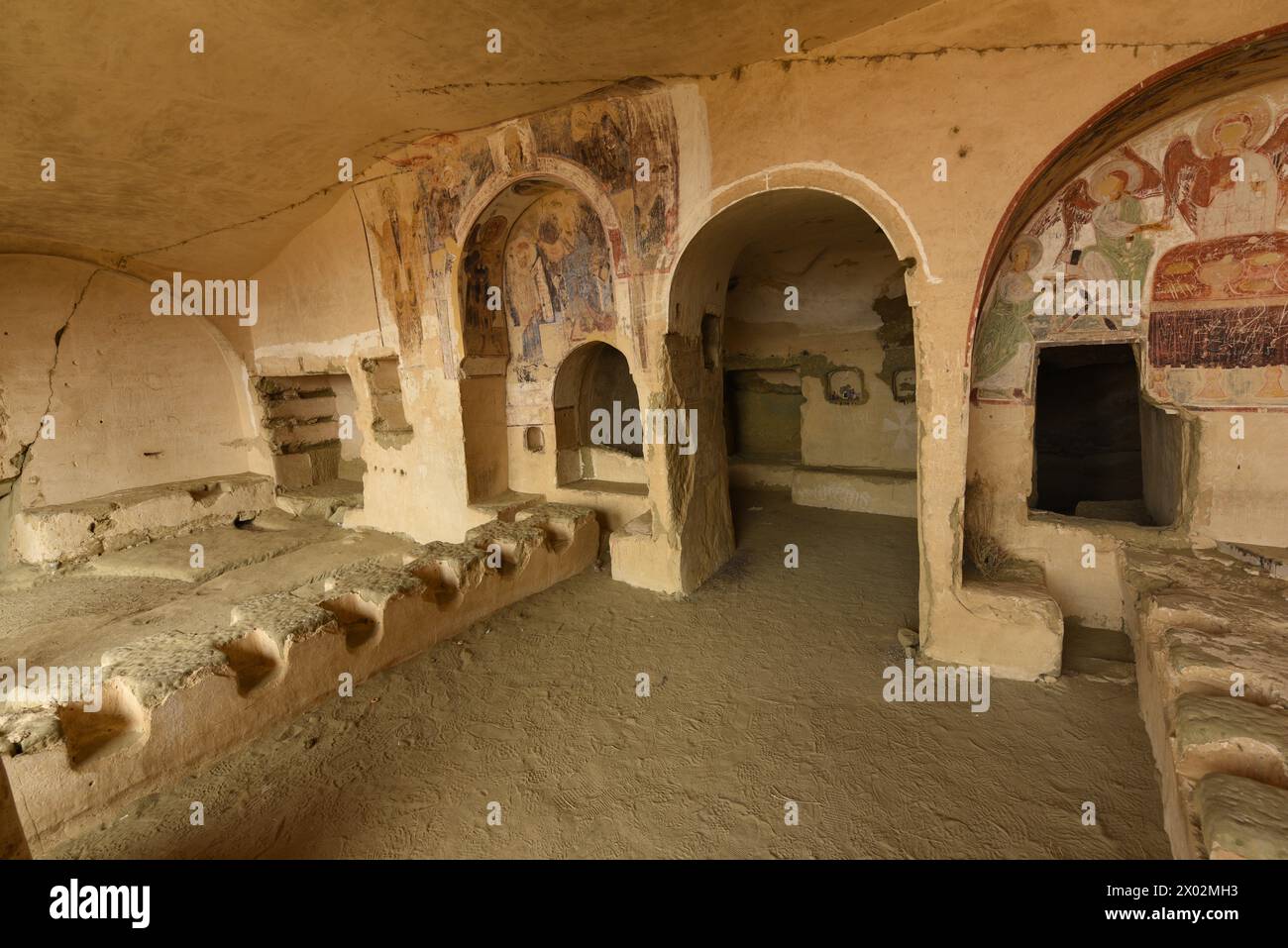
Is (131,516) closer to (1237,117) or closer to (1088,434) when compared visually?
(1237,117)

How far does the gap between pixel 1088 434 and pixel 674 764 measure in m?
9.20

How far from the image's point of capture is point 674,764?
3.57 metres

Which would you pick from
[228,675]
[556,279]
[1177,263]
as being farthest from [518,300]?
[1177,263]

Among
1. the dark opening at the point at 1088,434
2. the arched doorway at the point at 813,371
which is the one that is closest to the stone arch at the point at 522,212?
the arched doorway at the point at 813,371

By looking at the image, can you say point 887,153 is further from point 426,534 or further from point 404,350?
point 426,534

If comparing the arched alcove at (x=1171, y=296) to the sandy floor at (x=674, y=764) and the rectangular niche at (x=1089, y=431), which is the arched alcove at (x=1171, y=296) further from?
the rectangular niche at (x=1089, y=431)

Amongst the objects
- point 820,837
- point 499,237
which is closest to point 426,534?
point 499,237

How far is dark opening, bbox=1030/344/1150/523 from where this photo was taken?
9.12 m

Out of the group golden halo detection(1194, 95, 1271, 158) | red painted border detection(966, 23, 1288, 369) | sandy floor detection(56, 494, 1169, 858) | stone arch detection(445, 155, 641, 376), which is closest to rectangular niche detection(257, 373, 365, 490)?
stone arch detection(445, 155, 641, 376)

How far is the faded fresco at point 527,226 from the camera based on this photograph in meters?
5.26

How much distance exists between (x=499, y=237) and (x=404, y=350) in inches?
72.4

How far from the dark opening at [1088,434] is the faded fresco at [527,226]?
6.45 metres

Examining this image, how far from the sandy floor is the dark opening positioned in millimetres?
6002

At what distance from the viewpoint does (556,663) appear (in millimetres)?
4730
